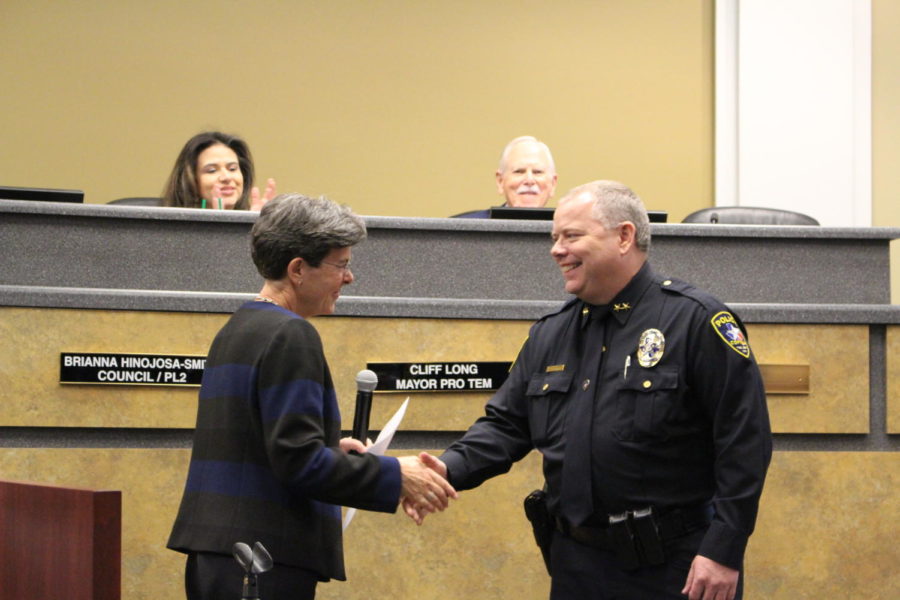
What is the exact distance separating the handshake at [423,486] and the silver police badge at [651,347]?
0.50m

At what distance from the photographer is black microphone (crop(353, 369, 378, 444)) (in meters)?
2.44

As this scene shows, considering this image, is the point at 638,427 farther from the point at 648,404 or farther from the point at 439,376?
the point at 439,376

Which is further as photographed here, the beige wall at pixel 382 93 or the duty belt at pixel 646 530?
the beige wall at pixel 382 93

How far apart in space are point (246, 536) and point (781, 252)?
7.39ft

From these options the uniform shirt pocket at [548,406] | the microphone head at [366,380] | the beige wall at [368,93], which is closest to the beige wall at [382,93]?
the beige wall at [368,93]

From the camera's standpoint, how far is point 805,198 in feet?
20.3

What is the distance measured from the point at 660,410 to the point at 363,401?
62 cm

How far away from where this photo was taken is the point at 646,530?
2418 mm

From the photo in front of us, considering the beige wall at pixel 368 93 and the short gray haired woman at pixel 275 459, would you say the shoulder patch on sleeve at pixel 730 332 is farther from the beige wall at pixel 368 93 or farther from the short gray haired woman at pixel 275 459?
the beige wall at pixel 368 93

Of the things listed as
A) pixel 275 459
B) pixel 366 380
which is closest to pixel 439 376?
pixel 366 380

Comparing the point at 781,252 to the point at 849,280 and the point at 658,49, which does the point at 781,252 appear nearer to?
the point at 849,280

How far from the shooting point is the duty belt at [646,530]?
2418mm

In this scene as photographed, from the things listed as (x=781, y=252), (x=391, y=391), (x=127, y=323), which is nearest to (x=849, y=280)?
(x=781, y=252)

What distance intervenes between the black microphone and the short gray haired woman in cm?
18
